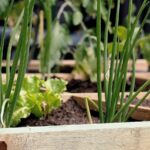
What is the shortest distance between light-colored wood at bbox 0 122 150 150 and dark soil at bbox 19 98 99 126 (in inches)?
10.3

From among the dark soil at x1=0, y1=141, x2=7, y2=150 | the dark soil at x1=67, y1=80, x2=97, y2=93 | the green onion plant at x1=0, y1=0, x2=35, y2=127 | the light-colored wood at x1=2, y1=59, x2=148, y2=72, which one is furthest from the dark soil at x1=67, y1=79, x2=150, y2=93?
the dark soil at x1=0, y1=141, x2=7, y2=150

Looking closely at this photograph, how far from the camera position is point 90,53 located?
197 centimetres

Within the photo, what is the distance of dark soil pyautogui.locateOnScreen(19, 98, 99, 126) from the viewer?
46.0 inches

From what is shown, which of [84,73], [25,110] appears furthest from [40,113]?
[84,73]

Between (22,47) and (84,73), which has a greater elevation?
(22,47)

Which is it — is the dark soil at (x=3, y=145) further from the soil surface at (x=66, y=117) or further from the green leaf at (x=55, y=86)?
the green leaf at (x=55, y=86)

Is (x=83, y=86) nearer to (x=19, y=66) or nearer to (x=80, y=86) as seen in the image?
(x=80, y=86)

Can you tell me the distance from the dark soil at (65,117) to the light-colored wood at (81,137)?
261 mm

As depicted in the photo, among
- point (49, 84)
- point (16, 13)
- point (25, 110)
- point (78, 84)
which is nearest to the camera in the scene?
point (25, 110)

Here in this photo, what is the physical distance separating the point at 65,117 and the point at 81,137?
336 millimetres

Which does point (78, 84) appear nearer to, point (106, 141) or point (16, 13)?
point (16, 13)

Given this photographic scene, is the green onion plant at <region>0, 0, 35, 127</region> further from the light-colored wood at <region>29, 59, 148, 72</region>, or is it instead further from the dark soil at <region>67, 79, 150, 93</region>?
the light-colored wood at <region>29, 59, 148, 72</region>

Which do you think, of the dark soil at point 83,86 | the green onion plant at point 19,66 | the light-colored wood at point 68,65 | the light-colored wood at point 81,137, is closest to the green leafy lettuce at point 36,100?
the green onion plant at point 19,66

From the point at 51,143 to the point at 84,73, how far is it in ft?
3.67
